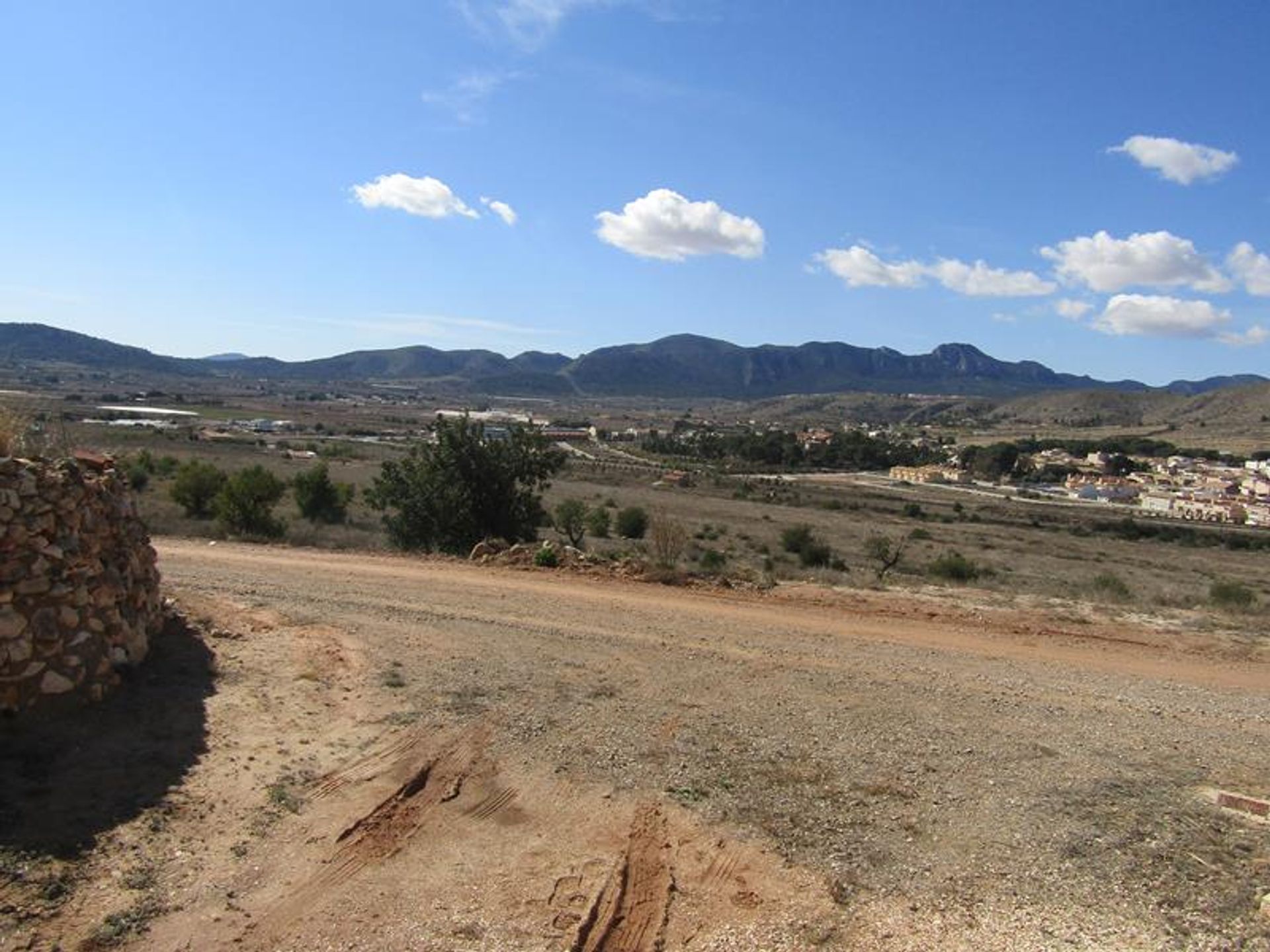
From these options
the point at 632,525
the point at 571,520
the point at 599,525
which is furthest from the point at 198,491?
the point at 632,525

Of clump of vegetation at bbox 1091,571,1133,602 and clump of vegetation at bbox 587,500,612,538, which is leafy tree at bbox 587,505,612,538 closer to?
clump of vegetation at bbox 587,500,612,538

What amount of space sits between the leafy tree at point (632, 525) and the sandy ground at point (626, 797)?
25977mm

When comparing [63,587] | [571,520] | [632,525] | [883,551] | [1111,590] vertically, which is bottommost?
[632,525]

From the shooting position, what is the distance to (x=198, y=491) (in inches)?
1190

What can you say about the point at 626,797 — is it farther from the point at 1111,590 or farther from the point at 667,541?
the point at 1111,590

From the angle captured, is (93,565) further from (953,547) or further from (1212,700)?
(953,547)

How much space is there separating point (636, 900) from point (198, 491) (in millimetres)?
28141

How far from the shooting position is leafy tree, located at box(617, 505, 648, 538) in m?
37.9

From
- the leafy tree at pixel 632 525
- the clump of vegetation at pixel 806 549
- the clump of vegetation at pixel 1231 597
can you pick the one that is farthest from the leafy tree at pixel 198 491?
the clump of vegetation at pixel 1231 597

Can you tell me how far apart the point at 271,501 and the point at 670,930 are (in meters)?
25.2

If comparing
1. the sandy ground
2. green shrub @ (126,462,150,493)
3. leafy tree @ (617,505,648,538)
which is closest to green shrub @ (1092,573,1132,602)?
the sandy ground

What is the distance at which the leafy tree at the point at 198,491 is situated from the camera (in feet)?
96.3

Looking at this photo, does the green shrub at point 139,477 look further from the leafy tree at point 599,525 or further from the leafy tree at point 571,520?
the leafy tree at point 599,525

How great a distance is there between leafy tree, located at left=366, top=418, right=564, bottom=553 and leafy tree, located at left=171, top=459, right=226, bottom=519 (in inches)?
343
